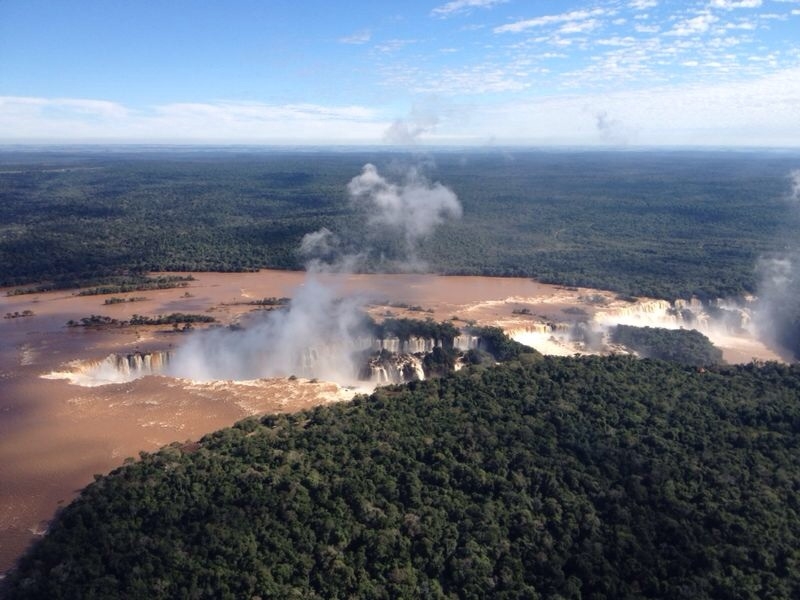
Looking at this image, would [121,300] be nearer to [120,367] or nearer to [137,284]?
[137,284]

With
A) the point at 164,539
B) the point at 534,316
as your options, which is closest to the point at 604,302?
the point at 534,316

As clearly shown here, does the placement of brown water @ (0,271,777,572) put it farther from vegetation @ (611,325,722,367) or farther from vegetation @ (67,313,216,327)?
vegetation @ (611,325,722,367)

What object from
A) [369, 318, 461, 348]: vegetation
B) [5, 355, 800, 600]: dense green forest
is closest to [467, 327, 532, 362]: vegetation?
[369, 318, 461, 348]: vegetation

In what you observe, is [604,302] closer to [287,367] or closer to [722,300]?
[722,300]

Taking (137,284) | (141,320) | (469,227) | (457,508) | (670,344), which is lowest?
(670,344)

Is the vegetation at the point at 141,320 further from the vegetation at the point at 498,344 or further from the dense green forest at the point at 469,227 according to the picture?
the vegetation at the point at 498,344

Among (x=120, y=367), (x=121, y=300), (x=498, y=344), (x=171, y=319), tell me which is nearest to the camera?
(x=120, y=367)

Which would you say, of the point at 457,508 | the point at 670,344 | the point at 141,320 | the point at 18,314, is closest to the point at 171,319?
the point at 141,320
